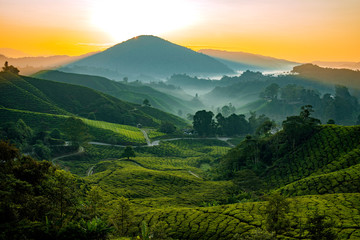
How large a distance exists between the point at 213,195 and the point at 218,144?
85686mm

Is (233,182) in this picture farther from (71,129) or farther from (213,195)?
(71,129)

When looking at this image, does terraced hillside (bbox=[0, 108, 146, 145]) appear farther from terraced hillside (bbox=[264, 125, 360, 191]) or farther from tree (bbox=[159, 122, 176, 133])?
terraced hillside (bbox=[264, 125, 360, 191])

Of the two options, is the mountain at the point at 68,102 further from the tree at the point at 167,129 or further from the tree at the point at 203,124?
the tree at the point at 203,124

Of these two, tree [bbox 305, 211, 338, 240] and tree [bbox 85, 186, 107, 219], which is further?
tree [bbox 85, 186, 107, 219]

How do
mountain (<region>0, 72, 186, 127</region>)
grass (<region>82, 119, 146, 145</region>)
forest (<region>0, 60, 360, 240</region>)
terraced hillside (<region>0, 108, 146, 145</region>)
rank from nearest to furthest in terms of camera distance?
forest (<region>0, 60, 360, 240</region>)
terraced hillside (<region>0, 108, 146, 145</region>)
grass (<region>82, 119, 146, 145</region>)
mountain (<region>0, 72, 186, 127</region>)

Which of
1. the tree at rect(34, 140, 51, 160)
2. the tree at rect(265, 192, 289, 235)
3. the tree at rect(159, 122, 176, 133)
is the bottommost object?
the tree at rect(34, 140, 51, 160)

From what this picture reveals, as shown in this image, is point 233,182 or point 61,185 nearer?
point 61,185

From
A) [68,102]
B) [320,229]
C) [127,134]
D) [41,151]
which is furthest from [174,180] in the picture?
[68,102]

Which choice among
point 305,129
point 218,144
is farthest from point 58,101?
point 305,129

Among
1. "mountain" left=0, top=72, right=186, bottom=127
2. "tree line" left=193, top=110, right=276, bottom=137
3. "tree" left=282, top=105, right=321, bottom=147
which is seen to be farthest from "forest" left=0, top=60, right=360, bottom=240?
"mountain" left=0, top=72, right=186, bottom=127

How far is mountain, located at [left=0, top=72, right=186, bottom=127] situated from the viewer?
456ft

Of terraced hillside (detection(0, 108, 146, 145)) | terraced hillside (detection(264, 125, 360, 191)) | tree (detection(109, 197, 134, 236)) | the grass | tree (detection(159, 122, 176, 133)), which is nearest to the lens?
tree (detection(109, 197, 134, 236))

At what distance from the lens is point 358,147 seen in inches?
2331

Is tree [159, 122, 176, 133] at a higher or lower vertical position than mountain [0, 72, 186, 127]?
lower
